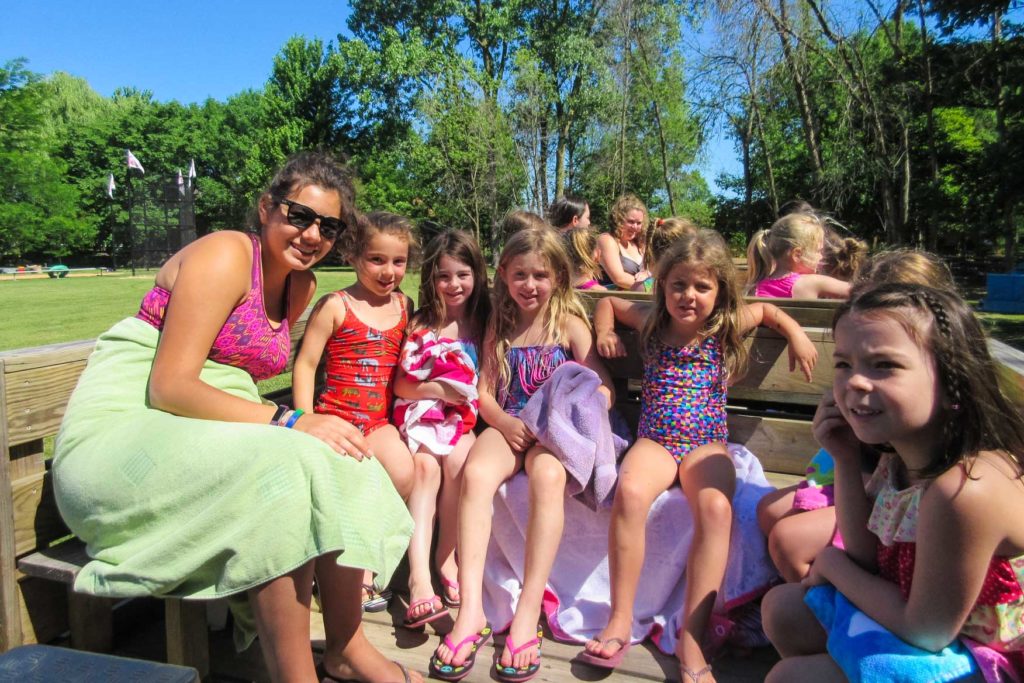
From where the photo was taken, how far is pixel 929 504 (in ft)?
4.61

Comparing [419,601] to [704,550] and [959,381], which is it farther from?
[959,381]

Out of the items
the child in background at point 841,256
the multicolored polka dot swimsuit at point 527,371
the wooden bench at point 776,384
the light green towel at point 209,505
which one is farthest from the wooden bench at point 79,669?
the child in background at point 841,256

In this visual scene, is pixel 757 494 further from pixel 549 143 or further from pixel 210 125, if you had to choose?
pixel 210 125

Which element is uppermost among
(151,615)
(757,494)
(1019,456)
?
(1019,456)

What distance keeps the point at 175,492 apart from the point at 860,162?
1548 cm

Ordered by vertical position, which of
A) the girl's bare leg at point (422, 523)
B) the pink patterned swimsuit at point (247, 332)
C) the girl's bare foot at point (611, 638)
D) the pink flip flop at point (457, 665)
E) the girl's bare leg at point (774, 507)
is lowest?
the pink flip flop at point (457, 665)

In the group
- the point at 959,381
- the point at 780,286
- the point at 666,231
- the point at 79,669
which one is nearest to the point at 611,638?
the point at 959,381

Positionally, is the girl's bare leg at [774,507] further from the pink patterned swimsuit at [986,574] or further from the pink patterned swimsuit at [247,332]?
the pink patterned swimsuit at [247,332]

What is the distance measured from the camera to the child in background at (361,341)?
9.78 ft

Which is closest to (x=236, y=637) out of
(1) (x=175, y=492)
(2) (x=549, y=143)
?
(1) (x=175, y=492)

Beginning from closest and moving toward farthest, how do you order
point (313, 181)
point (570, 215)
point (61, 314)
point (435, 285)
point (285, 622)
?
point (285, 622) → point (313, 181) → point (435, 285) → point (570, 215) → point (61, 314)

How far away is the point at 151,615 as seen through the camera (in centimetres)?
270

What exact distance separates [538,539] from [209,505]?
106 cm

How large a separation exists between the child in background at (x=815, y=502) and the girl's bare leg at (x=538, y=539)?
2.20ft
